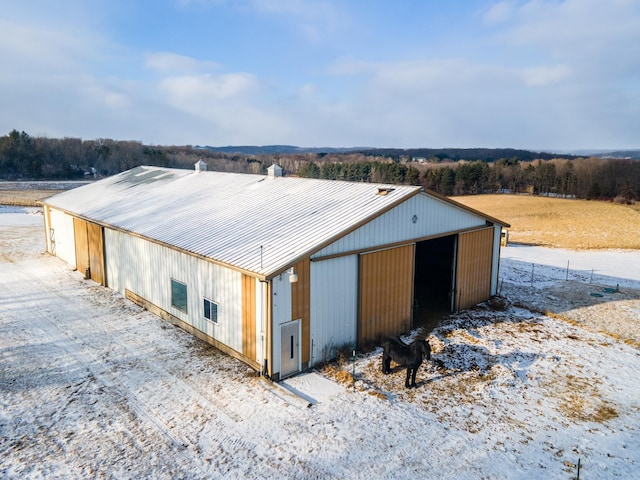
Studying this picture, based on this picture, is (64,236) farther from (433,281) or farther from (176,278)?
(433,281)

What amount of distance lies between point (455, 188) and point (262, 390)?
72.9m

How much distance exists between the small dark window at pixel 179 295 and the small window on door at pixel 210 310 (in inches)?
50.0

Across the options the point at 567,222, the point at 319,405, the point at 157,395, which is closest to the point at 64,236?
the point at 157,395

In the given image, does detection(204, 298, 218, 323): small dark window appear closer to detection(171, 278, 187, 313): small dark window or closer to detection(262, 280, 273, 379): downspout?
detection(171, 278, 187, 313): small dark window

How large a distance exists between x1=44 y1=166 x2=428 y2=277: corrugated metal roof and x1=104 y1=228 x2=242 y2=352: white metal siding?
1.55 ft

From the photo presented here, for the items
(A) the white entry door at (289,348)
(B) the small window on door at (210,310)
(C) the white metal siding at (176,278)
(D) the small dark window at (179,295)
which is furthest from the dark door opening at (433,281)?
(D) the small dark window at (179,295)

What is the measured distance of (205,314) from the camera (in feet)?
46.0

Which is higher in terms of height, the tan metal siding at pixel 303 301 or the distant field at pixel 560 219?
the tan metal siding at pixel 303 301

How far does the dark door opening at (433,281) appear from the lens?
675 inches

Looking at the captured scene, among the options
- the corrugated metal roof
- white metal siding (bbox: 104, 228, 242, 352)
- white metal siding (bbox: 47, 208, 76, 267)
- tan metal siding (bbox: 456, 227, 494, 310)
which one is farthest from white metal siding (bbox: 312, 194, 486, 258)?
white metal siding (bbox: 47, 208, 76, 267)

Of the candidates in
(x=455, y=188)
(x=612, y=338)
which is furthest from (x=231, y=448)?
(x=455, y=188)

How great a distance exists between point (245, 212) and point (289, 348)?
6573 mm

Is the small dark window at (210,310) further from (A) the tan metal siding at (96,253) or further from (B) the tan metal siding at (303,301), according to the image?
(A) the tan metal siding at (96,253)

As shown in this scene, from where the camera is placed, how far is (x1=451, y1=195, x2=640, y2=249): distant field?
36953 millimetres
